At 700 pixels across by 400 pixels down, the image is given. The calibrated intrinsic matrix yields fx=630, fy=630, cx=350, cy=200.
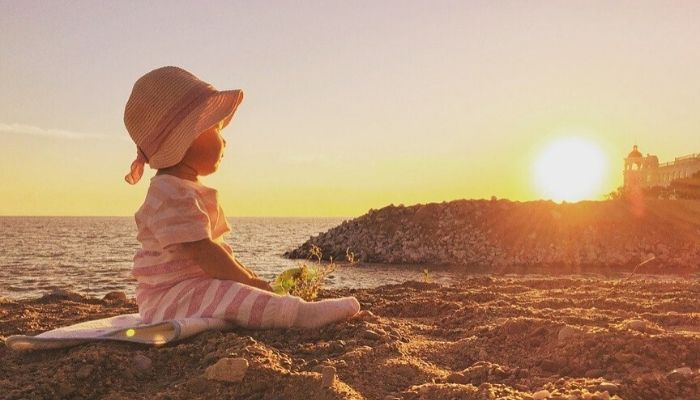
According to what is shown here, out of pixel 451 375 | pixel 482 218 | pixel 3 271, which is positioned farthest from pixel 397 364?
pixel 482 218

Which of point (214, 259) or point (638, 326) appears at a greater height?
point (214, 259)

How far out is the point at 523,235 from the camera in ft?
89.2

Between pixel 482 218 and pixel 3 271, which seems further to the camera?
pixel 482 218

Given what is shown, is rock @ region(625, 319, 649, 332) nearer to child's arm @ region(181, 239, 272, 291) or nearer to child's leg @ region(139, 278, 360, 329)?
child's leg @ region(139, 278, 360, 329)

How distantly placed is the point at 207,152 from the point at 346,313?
3.98 feet

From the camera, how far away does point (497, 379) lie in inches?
96.8

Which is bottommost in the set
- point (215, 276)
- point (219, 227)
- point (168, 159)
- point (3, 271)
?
point (3, 271)

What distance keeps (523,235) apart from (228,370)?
2597 centimetres

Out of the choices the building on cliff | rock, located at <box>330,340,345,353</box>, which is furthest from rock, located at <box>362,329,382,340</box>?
the building on cliff

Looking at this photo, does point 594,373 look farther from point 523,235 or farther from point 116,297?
point 523,235

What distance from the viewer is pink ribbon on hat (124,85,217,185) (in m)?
3.41

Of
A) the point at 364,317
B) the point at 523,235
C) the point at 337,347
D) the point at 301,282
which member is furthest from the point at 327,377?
the point at 523,235

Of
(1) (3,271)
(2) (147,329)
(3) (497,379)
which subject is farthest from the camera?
(1) (3,271)

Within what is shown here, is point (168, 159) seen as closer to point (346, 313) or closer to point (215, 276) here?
point (215, 276)
